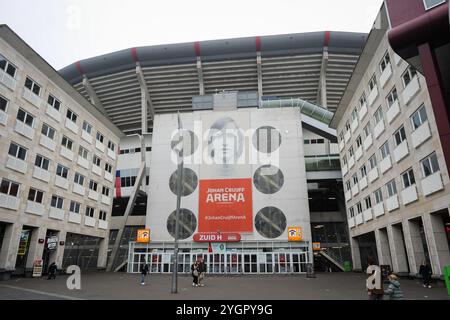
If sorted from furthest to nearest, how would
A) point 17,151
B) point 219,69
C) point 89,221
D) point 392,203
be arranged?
point 219,69, point 89,221, point 17,151, point 392,203

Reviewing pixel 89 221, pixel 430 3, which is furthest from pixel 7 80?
pixel 430 3

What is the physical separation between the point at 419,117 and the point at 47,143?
112 feet

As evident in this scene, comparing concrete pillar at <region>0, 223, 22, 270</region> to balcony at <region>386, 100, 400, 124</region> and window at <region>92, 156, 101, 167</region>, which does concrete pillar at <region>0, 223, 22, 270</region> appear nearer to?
window at <region>92, 156, 101, 167</region>

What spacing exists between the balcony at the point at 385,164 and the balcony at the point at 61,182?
33.4 meters

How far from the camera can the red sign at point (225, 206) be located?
41.2 metres

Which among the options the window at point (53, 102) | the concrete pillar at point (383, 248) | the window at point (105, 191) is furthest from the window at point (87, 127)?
the concrete pillar at point (383, 248)

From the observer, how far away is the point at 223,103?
47594mm

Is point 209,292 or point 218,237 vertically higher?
point 218,237

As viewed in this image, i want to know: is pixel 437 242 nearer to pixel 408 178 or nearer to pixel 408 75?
pixel 408 178

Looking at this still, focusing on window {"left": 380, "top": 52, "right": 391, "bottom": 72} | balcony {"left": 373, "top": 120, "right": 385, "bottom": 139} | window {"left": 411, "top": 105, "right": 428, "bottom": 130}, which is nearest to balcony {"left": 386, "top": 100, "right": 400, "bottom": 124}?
balcony {"left": 373, "top": 120, "right": 385, "bottom": 139}

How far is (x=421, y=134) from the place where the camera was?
22250 millimetres

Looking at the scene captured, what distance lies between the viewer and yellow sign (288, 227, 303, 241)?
3847 cm

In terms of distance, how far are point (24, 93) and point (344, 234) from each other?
150 ft
